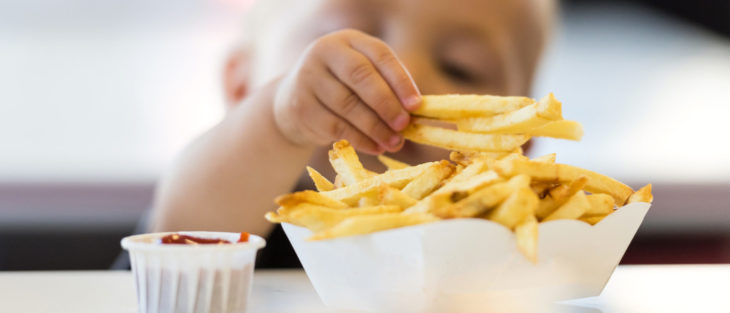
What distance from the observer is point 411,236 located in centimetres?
62

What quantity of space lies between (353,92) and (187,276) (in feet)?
1.59

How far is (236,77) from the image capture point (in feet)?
7.56

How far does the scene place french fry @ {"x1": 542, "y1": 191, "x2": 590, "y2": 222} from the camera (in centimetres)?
69

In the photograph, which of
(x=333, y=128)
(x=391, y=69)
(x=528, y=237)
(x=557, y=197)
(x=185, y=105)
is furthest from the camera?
(x=185, y=105)

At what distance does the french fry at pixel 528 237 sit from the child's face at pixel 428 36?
1181mm

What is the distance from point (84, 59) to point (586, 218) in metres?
2.95

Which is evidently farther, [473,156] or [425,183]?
[473,156]

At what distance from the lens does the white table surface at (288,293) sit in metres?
0.77

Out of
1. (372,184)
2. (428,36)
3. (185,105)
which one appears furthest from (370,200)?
(185,105)

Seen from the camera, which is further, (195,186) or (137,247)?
(195,186)

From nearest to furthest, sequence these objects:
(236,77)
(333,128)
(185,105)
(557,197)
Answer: (557,197) < (333,128) < (236,77) < (185,105)

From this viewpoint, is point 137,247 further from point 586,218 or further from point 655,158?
point 655,158

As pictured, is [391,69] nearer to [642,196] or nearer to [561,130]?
[561,130]

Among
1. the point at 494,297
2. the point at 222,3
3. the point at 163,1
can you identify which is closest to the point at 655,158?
the point at 222,3
